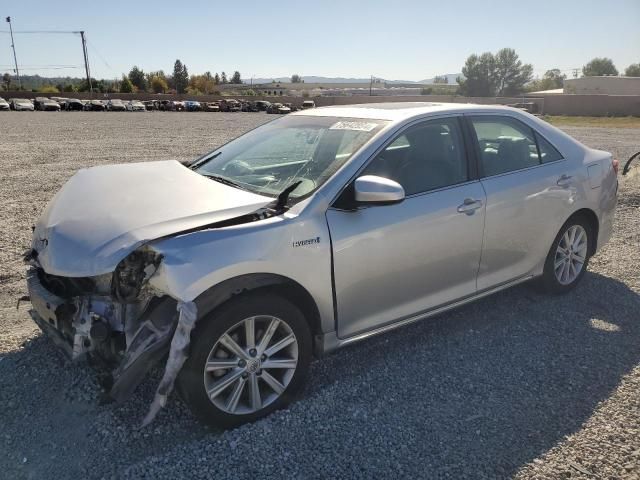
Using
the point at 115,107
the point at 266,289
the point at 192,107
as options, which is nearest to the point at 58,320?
the point at 266,289

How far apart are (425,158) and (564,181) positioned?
1.49m

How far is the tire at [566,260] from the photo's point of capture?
15.3 feet

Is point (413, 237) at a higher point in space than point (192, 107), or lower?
higher

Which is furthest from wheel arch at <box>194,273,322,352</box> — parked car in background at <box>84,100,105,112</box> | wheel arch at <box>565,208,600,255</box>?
parked car in background at <box>84,100,105,112</box>

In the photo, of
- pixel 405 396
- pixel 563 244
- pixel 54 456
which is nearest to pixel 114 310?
pixel 54 456

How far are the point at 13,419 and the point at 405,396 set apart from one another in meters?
2.32

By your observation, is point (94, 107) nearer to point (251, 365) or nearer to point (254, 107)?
point (254, 107)

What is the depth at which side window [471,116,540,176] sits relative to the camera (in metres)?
4.13

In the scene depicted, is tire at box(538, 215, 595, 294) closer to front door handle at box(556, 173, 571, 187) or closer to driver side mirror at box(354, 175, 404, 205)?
front door handle at box(556, 173, 571, 187)

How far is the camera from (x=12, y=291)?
4844 mm

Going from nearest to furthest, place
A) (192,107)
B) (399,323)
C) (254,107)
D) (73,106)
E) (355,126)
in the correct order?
1. (399,323)
2. (355,126)
3. (73,106)
4. (192,107)
5. (254,107)

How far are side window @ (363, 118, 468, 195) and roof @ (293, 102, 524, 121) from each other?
4.4 inches

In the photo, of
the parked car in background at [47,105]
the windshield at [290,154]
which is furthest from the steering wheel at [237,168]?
the parked car in background at [47,105]

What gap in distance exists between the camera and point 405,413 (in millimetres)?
3146
